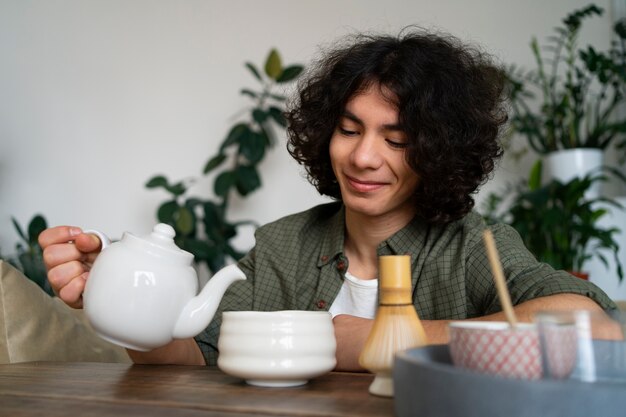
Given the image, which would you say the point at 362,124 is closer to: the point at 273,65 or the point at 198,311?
the point at 198,311

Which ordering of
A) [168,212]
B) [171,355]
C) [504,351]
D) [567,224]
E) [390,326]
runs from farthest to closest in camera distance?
1. [168,212]
2. [567,224]
3. [171,355]
4. [390,326]
5. [504,351]

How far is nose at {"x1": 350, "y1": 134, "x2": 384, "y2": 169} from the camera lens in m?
1.23

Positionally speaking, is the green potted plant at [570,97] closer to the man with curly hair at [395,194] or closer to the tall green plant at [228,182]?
the tall green plant at [228,182]

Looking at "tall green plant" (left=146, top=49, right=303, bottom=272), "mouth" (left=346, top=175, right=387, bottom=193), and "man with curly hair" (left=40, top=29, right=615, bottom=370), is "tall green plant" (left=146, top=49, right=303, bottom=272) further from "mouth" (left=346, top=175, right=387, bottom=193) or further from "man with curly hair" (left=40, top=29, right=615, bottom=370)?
"mouth" (left=346, top=175, right=387, bottom=193)

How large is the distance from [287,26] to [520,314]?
9.76 feet

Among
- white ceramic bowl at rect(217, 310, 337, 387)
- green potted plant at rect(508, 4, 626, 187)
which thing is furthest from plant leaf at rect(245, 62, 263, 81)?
white ceramic bowl at rect(217, 310, 337, 387)

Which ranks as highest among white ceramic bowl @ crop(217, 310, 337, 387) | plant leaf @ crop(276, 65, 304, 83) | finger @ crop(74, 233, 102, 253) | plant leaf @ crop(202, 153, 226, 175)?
plant leaf @ crop(276, 65, 304, 83)

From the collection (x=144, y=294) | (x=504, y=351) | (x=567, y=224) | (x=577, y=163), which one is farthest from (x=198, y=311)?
(x=577, y=163)

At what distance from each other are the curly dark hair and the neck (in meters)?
0.07

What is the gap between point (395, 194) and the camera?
131 cm

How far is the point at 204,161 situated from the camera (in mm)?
3674

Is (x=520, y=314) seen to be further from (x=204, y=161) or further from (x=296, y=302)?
(x=204, y=161)

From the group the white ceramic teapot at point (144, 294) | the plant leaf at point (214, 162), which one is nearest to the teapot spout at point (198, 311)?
the white ceramic teapot at point (144, 294)

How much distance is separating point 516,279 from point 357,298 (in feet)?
1.17
